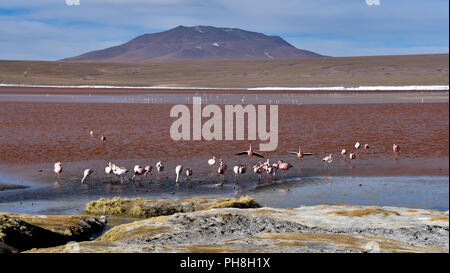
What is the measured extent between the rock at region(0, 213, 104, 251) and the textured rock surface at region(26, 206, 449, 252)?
3.19 ft

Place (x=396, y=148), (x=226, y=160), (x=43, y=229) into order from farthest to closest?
(x=396, y=148), (x=226, y=160), (x=43, y=229)

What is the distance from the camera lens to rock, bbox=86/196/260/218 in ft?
54.6

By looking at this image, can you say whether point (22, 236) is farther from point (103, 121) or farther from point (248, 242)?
point (103, 121)

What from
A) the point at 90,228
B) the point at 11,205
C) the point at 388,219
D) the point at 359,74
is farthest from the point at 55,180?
the point at 359,74

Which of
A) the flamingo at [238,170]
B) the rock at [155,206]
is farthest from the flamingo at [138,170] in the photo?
the rock at [155,206]

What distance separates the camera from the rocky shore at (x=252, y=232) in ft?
32.1

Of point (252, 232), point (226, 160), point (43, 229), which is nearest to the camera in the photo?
point (252, 232)

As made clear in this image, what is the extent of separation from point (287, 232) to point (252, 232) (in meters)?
0.73

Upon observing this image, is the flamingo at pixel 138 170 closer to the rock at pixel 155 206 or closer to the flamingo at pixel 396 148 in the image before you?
the rock at pixel 155 206

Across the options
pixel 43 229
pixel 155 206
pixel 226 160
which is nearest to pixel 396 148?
pixel 226 160

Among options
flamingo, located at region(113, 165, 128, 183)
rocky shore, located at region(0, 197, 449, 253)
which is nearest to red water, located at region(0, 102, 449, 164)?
flamingo, located at region(113, 165, 128, 183)

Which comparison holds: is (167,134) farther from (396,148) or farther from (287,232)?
(287,232)

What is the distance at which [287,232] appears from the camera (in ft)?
39.0

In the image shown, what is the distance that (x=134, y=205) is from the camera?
17.1 metres
